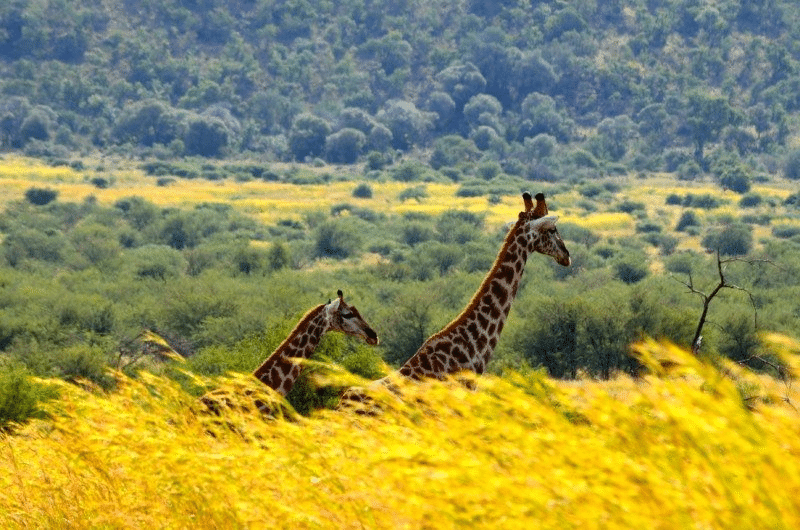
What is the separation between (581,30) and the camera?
155 meters

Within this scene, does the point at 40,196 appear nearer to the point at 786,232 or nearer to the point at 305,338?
the point at 786,232

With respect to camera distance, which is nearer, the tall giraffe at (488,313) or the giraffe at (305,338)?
the tall giraffe at (488,313)

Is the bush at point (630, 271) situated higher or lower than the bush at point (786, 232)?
higher

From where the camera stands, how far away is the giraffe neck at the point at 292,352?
33.7 ft

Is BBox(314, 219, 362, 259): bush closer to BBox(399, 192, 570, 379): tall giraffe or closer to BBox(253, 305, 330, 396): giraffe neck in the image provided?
BBox(253, 305, 330, 396): giraffe neck

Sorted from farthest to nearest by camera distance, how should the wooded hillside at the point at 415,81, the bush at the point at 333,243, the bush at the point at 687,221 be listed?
the wooded hillside at the point at 415,81 < the bush at the point at 687,221 < the bush at the point at 333,243

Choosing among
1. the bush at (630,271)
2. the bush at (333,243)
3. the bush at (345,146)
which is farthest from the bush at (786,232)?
the bush at (345,146)

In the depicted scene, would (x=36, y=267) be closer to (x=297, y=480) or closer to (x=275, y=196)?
(x=275, y=196)

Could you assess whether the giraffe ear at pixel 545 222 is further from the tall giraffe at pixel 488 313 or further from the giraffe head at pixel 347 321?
the giraffe head at pixel 347 321

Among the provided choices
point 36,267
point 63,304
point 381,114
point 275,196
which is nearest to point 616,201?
point 275,196

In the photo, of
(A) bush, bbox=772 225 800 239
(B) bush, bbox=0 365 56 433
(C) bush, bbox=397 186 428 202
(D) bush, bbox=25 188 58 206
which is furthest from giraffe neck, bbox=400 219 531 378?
(C) bush, bbox=397 186 428 202

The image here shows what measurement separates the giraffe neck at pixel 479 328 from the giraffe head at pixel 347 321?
1.36 metres

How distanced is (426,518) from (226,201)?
318 ft

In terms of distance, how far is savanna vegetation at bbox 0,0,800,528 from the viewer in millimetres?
3777
